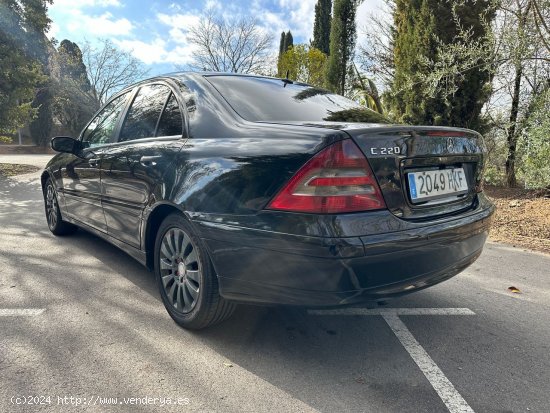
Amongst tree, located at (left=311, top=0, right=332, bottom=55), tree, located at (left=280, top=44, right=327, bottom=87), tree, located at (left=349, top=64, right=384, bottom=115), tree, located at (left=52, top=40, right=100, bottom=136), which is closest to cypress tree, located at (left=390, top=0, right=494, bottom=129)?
tree, located at (left=349, top=64, right=384, bottom=115)

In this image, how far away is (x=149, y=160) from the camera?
8.41 feet

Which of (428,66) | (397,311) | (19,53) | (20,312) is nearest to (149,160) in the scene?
(20,312)

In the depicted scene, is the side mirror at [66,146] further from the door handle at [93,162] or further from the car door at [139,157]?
the car door at [139,157]

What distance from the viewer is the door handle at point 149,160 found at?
8.23 ft

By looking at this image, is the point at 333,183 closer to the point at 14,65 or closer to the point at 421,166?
the point at 421,166

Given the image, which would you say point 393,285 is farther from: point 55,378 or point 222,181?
point 55,378

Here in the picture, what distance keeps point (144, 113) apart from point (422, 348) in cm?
251

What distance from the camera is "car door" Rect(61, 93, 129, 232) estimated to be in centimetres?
329

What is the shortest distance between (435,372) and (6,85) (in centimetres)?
1296

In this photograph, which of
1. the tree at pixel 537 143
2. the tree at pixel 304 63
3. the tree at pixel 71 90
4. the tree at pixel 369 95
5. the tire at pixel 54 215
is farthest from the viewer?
the tree at pixel 71 90

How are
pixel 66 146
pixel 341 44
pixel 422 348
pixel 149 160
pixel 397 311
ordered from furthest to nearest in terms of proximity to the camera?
pixel 341 44
pixel 66 146
pixel 397 311
pixel 149 160
pixel 422 348

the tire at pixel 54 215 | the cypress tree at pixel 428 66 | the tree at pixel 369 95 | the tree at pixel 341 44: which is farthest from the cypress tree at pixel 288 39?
the tire at pixel 54 215

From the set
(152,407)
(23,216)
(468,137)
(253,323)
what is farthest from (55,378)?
(23,216)

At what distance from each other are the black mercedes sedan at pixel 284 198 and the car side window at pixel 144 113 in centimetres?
2
